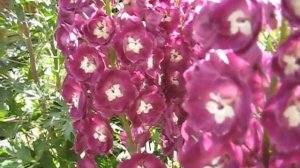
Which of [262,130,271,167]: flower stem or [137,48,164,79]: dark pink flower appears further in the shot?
[137,48,164,79]: dark pink flower

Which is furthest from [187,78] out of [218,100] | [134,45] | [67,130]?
[67,130]

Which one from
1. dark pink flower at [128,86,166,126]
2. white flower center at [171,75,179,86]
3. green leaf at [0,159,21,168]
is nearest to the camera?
dark pink flower at [128,86,166,126]

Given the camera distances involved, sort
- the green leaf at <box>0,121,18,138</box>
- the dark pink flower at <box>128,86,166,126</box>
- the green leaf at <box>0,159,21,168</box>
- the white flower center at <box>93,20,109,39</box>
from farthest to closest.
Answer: the green leaf at <box>0,121,18,138</box> → the green leaf at <box>0,159,21,168</box> → the dark pink flower at <box>128,86,166,126</box> → the white flower center at <box>93,20,109,39</box>

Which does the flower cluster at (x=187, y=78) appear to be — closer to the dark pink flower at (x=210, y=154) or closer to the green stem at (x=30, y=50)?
the dark pink flower at (x=210, y=154)

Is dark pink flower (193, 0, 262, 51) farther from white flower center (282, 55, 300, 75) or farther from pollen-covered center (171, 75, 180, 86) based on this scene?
pollen-covered center (171, 75, 180, 86)

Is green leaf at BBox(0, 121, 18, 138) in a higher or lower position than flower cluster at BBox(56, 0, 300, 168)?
lower

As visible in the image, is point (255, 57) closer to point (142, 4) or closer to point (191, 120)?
point (191, 120)

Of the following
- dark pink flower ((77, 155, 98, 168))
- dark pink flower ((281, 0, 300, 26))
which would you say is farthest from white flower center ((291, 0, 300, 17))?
dark pink flower ((77, 155, 98, 168))

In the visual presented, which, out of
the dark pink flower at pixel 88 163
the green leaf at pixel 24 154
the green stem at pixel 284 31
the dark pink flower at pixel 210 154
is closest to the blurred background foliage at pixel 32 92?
the green leaf at pixel 24 154
